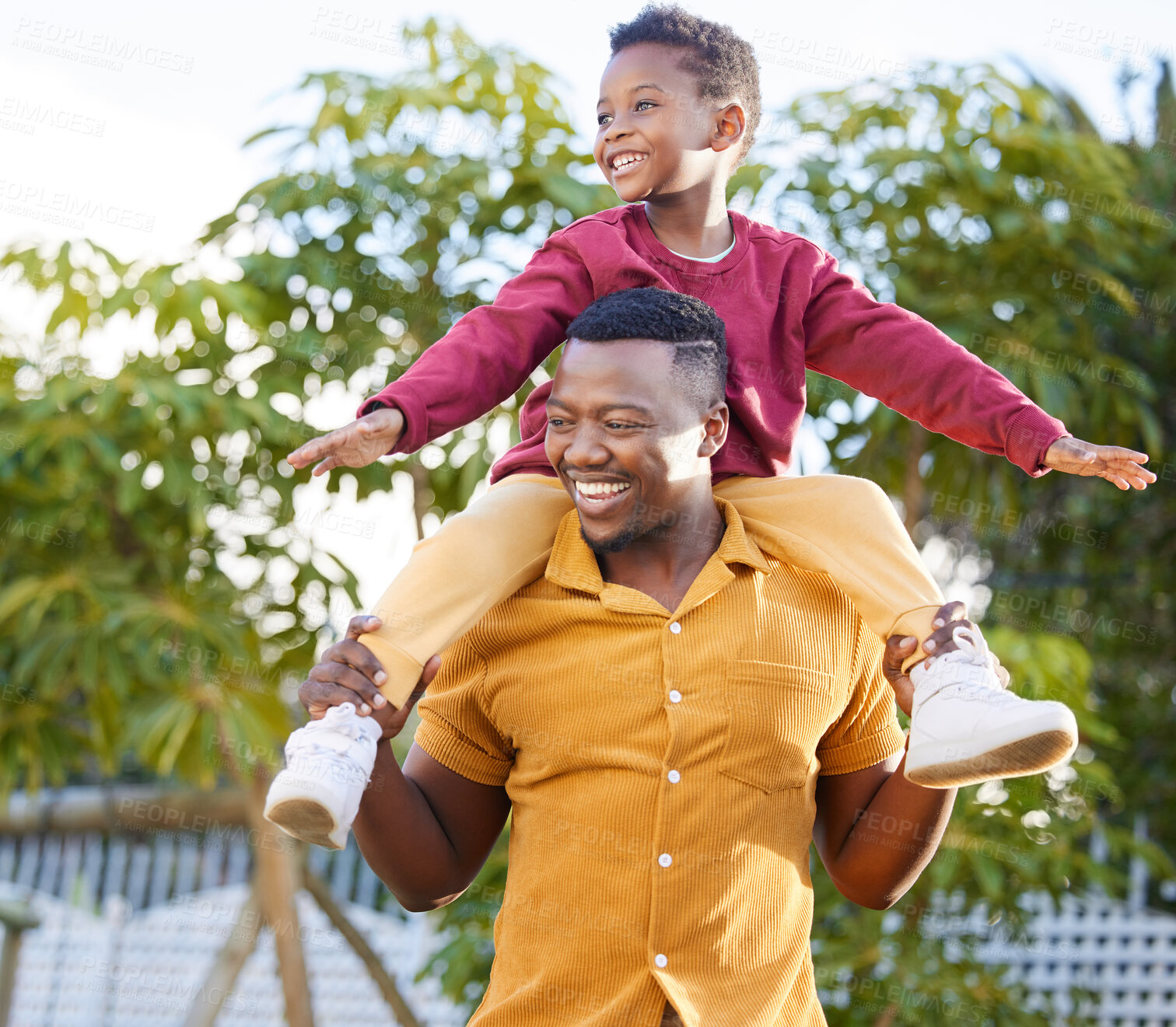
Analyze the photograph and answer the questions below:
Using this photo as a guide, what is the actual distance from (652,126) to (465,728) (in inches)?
33.0

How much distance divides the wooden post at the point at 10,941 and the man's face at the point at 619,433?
3.14 m

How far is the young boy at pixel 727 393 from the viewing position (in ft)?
4.84

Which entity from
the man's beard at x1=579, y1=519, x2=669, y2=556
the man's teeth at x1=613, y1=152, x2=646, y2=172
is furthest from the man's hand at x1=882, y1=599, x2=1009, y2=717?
the man's teeth at x1=613, y1=152, x2=646, y2=172

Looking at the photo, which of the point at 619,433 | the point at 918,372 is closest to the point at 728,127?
the point at 918,372

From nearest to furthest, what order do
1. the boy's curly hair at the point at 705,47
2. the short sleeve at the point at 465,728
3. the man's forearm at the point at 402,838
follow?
the man's forearm at the point at 402,838 → the short sleeve at the point at 465,728 → the boy's curly hair at the point at 705,47

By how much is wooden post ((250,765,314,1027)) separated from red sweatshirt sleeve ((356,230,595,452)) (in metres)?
2.49

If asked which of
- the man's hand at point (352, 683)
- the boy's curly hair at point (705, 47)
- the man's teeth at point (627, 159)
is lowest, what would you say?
the man's hand at point (352, 683)

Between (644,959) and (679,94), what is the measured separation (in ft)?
3.69

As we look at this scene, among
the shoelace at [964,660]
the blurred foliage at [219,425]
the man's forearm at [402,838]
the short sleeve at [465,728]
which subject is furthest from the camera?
the blurred foliage at [219,425]

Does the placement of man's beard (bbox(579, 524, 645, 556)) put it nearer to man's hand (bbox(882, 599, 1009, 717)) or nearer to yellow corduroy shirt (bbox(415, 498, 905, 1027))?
yellow corduroy shirt (bbox(415, 498, 905, 1027))

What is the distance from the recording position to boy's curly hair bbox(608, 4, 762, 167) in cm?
179

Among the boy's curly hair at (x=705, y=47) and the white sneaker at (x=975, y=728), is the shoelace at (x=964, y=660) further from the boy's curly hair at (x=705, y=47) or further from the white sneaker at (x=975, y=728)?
the boy's curly hair at (x=705, y=47)

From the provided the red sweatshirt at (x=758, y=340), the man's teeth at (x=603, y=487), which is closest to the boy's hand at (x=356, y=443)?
the red sweatshirt at (x=758, y=340)

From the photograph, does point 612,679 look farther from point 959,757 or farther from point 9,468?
point 9,468
